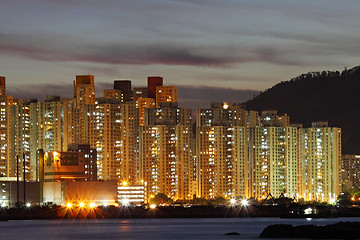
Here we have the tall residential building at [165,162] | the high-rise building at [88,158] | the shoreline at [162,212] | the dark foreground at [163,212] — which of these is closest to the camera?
the shoreline at [162,212]

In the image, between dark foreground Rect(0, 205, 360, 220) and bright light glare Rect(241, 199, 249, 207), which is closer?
dark foreground Rect(0, 205, 360, 220)

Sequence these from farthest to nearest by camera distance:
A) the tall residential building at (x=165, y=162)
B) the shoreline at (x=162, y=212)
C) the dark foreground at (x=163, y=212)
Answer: the tall residential building at (x=165, y=162), the dark foreground at (x=163, y=212), the shoreline at (x=162, y=212)

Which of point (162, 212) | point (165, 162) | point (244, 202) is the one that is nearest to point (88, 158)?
point (165, 162)

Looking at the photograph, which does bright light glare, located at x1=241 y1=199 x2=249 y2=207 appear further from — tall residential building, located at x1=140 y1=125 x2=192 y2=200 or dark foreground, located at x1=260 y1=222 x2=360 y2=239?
dark foreground, located at x1=260 y1=222 x2=360 y2=239

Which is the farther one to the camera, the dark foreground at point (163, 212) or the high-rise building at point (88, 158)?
the high-rise building at point (88, 158)

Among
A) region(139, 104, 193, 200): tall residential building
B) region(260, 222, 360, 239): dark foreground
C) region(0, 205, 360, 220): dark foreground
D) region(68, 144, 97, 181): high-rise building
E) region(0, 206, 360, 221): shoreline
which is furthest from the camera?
region(139, 104, 193, 200): tall residential building

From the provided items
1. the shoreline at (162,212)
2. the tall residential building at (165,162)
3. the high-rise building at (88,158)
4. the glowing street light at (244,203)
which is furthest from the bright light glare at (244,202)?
Answer: the high-rise building at (88,158)

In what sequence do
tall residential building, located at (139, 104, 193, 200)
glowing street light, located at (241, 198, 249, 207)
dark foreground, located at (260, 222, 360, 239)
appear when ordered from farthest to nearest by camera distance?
tall residential building, located at (139, 104, 193, 200), glowing street light, located at (241, 198, 249, 207), dark foreground, located at (260, 222, 360, 239)

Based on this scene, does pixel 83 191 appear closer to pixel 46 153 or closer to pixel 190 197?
pixel 46 153

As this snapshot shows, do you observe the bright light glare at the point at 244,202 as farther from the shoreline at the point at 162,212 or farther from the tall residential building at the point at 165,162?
the tall residential building at the point at 165,162

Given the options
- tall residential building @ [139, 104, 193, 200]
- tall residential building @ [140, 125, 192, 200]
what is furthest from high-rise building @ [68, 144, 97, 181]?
tall residential building @ [140, 125, 192, 200]
